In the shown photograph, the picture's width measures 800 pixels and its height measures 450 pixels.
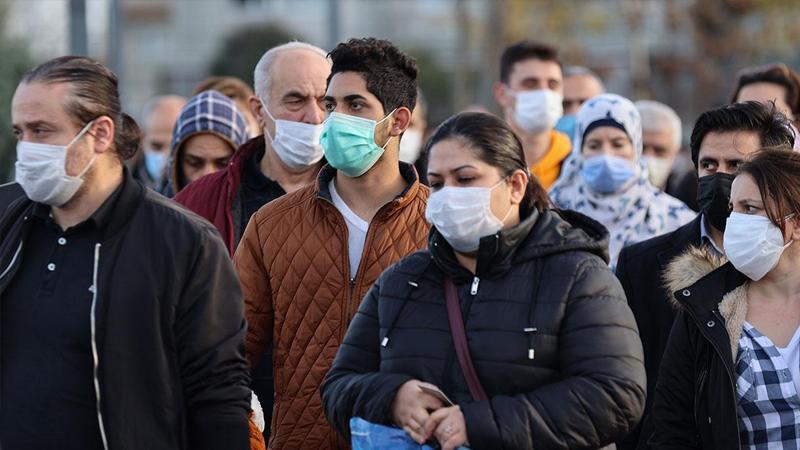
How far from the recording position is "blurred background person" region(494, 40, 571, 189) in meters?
10.2

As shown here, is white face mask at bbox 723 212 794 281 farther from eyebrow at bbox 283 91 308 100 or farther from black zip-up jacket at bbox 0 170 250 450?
eyebrow at bbox 283 91 308 100

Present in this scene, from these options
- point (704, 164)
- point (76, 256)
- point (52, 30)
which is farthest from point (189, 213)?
point (52, 30)

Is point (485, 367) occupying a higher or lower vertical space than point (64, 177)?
lower

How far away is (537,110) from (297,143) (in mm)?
3527

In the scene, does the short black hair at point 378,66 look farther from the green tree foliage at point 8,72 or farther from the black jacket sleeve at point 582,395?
the green tree foliage at point 8,72

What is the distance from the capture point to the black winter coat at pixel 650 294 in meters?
6.56

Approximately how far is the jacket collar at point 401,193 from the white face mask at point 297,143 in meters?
0.70

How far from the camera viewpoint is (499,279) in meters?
5.03

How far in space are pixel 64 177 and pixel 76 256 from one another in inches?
10.5

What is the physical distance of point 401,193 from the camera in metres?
6.34

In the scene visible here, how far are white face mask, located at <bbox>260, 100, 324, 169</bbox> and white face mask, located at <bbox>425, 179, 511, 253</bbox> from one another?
2.14m

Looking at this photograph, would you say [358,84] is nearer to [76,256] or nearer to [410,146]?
[76,256]

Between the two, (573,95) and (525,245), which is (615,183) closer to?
(573,95)

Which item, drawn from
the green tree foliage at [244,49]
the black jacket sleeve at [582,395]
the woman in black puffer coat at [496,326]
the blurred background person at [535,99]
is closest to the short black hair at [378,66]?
the woman in black puffer coat at [496,326]
